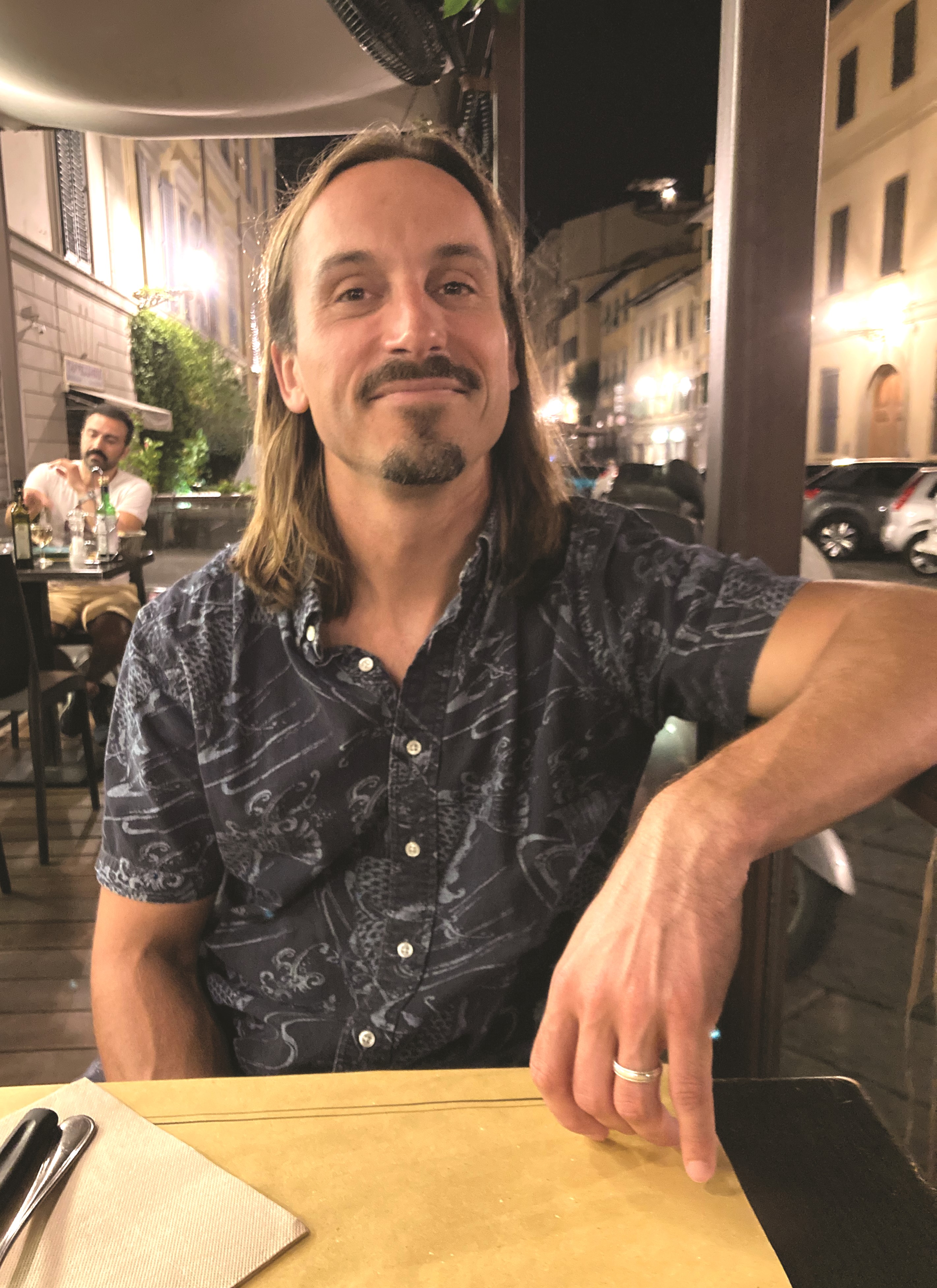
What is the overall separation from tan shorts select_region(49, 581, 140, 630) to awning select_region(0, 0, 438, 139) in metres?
2.01

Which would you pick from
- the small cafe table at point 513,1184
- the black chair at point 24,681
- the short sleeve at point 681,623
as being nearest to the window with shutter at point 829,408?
the short sleeve at point 681,623

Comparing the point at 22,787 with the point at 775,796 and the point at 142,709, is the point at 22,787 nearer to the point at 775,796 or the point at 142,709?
the point at 142,709

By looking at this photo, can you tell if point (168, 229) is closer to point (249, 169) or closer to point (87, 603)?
point (249, 169)

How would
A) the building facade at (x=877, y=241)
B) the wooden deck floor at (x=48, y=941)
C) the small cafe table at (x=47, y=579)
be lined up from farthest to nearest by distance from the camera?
the small cafe table at (x=47, y=579), the wooden deck floor at (x=48, y=941), the building facade at (x=877, y=241)

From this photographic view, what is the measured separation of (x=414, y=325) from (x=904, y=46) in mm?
5026

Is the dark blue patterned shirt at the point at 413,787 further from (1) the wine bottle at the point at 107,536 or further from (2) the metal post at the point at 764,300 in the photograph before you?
(1) the wine bottle at the point at 107,536

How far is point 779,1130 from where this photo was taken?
634 millimetres

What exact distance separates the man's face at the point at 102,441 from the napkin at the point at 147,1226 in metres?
4.62

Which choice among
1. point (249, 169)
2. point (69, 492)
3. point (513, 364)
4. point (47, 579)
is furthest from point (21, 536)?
point (249, 169)

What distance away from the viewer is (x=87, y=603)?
4312 millimetres

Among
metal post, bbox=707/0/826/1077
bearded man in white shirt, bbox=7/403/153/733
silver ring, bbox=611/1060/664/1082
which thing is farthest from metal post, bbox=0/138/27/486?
silver ring, bbox=611/1060/664/1082

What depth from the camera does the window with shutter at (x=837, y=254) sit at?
4.42 feet

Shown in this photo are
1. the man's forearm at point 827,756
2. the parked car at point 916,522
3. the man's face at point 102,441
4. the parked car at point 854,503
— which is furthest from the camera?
the man's face at point 102,441

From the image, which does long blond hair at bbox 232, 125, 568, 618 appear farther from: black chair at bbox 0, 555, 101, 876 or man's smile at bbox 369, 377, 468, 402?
black chair at bbox 0, 555, 101, 876
